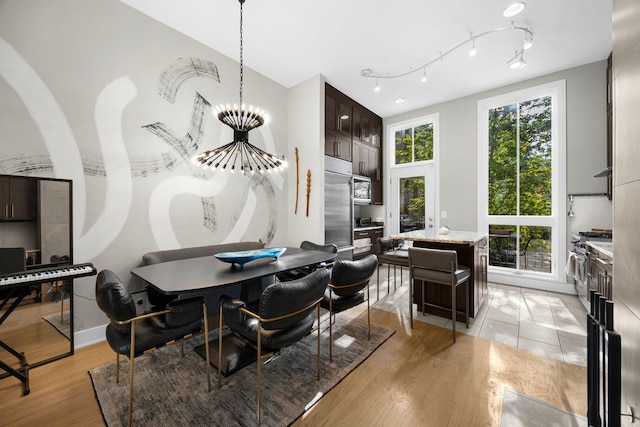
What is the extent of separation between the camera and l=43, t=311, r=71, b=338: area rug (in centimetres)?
224

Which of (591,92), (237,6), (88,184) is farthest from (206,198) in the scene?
(591,92)

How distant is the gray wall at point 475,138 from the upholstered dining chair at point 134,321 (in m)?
4.67

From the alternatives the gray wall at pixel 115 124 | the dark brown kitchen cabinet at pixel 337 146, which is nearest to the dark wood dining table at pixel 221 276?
the gray wall at pixel 115 124

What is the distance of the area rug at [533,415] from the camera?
1.53m

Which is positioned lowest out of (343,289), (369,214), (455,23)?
(343,289)

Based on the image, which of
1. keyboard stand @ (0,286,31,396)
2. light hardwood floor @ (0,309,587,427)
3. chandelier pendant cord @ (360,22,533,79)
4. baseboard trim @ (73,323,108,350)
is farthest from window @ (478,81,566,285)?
keyboard stand @ (0,286,31,396)

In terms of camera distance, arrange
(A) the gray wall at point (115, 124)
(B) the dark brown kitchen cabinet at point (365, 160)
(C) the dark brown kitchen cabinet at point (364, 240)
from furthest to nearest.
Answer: (B) the dark brown kitchen cabinet at point (365, 160), (C) the dark brown kitchen cabinet at point (364, 240), (A) the gray wall at point (115, 124)

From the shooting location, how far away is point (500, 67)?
377 centimetres

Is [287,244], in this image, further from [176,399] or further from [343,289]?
[176,399]

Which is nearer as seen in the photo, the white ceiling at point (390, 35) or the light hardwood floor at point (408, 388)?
the light hardwood floor at point (408, 388)

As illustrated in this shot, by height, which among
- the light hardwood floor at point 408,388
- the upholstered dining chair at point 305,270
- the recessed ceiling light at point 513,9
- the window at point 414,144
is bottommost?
the light hardwood floor at point 408,388

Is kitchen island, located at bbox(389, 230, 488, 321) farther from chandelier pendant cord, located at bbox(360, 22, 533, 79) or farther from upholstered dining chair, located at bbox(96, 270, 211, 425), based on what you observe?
chandelier pendant cord, located at bbox(360, 22, 533, 79)

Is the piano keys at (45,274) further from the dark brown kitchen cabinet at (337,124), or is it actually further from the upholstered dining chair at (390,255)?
the dark brown kitchen cabinet at (337,124)

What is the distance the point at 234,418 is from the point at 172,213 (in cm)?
223
